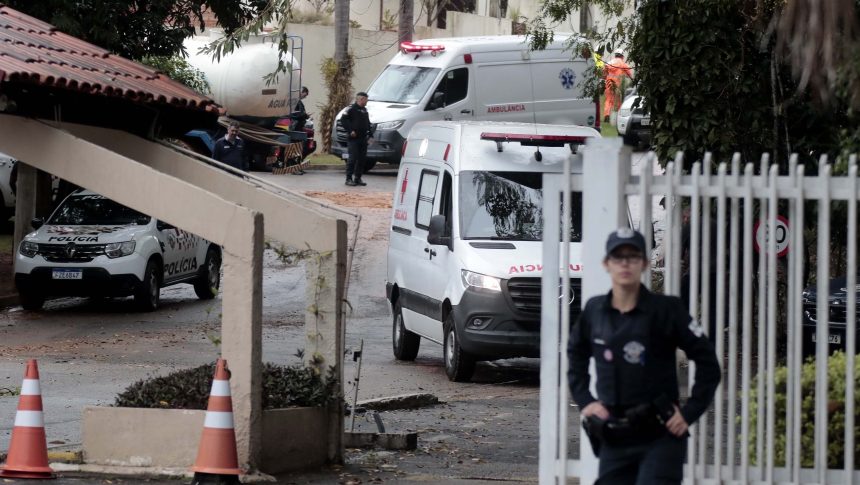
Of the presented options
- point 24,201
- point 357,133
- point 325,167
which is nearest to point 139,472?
point 24,201

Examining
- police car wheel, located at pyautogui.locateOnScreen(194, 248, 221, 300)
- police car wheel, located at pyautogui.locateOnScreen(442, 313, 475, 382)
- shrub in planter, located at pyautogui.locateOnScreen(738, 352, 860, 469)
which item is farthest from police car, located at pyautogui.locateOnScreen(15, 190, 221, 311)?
shrub in planter, located at pyautogui.locateOnScreen(738, 352, 860, 469)

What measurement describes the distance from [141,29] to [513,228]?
8257mm

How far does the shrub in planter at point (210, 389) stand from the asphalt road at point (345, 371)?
0.35m

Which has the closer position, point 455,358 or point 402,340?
point 455,358

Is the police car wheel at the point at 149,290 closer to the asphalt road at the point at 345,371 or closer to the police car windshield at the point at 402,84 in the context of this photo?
the asphalt road at the point at 345,371

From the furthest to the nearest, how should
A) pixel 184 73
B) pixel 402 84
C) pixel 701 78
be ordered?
pixel 184 73 < pixel 402 84 < pixel 701 78

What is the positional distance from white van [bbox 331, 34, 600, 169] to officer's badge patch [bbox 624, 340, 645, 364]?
23.2 m

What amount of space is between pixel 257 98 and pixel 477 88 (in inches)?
236

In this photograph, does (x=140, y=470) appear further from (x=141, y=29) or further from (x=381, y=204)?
(x=381, y=204)

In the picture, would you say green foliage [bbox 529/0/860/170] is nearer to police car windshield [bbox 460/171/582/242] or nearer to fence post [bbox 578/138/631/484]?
police car windshield [bbox 460/171/582/242]

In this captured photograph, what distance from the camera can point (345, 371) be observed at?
1480 centimetres

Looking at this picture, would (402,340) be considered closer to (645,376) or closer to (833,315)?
(833,315)

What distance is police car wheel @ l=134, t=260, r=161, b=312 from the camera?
1925cm

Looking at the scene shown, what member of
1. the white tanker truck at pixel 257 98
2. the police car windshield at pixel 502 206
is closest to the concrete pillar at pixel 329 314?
the police car windshield at pixel 502 206
